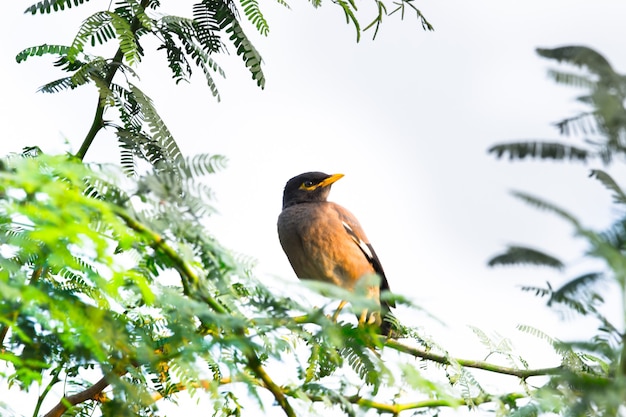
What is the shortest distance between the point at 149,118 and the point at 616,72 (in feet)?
6.69

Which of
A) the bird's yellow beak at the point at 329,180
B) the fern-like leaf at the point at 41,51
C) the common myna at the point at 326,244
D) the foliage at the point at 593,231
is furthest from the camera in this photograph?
the bird's yellow beak at the point at 329,180

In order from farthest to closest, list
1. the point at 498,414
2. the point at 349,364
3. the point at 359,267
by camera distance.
A: the point at 359,267, the point at 349,364, the point at 498,414

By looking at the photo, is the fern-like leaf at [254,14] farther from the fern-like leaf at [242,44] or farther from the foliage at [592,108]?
the foliage at [592,108]

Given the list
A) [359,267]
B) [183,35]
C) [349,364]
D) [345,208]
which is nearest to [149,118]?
[183,35]

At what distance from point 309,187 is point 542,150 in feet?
A: 17.3

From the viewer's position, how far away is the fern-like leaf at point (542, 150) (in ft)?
3.65

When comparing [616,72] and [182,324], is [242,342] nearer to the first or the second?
[182,324]

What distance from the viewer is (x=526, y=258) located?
1154 millimetres

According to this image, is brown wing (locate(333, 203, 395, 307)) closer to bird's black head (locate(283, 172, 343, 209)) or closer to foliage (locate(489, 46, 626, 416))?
bird's black head (locate(283, 172, 343, 209))

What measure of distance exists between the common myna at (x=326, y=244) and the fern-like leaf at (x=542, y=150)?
4.47 metres

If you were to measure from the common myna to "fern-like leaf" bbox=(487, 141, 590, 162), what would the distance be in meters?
4.47

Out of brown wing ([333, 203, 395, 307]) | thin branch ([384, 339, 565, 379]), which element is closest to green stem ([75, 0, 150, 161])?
thin branch ([384, 339, 565, 379])

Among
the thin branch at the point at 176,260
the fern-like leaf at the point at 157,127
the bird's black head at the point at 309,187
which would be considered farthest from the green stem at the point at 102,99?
the bird's black head at the point at 309,187

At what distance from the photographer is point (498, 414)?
2.03m
